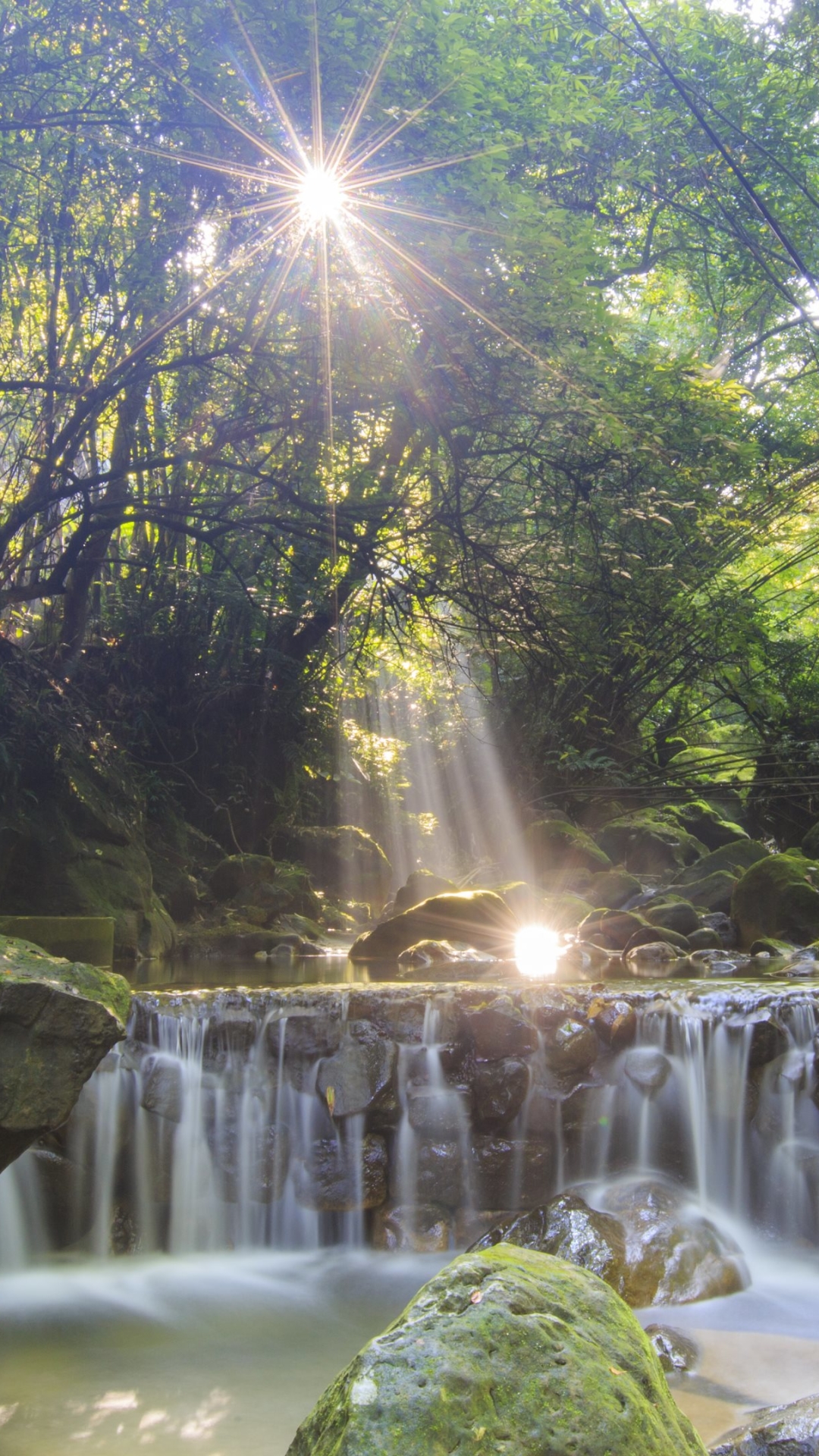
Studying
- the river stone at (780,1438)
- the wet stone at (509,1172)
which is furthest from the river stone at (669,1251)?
the river stone at (780,1438)

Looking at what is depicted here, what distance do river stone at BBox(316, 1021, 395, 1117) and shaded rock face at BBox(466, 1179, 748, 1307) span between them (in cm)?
112

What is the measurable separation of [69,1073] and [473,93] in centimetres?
749

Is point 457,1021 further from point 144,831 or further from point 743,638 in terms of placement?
point 743,638

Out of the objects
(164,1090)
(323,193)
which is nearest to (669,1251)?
(164,1090)

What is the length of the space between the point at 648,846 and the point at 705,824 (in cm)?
237

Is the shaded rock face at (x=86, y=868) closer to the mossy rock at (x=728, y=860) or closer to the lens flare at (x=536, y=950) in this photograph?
the lens flare at (x=536, y=950)

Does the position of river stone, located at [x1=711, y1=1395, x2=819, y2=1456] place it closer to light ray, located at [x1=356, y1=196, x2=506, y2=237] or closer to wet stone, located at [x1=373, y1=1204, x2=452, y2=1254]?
wet stone, located at [x1=373, y1=1204, x2=452, y2=1254]

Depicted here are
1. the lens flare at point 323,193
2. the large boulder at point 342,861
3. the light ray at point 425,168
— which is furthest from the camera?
the large boulder at point 342,861

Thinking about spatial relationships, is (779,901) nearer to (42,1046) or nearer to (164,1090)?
(164,1090)

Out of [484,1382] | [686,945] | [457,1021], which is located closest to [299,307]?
[457,1021]

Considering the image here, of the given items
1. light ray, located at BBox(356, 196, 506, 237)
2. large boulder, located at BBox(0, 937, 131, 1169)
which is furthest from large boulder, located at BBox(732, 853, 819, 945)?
large boulder, located at BBox(0, 937, 131, 1169)

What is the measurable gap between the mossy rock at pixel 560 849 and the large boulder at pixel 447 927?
3.75 metres

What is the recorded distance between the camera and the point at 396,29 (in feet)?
24.9

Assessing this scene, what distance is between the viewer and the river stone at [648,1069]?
623cm
